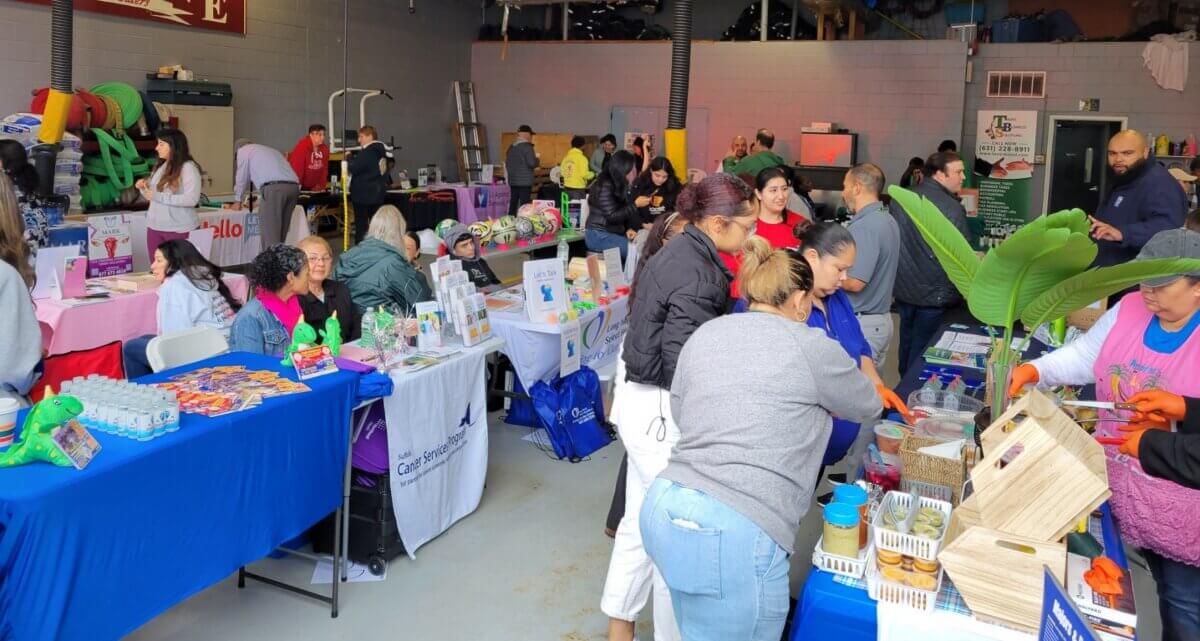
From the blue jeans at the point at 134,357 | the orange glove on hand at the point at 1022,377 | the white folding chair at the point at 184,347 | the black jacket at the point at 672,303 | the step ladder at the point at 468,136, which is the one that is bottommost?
the blue jeans at the point at 134,357

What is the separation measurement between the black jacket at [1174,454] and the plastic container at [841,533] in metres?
0.68

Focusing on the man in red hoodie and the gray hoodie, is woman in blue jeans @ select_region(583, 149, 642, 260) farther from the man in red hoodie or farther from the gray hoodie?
the gray hoodie

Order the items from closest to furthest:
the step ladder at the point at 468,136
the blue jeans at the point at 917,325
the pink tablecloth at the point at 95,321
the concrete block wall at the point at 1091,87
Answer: the pink tablecloth at the point at 95,321, the blue jeans at the point at 917,325, the concrete block wall at the point at 1091,87, the step ladder at the point at 468,136

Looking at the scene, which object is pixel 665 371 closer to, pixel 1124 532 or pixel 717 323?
pixel 717 323

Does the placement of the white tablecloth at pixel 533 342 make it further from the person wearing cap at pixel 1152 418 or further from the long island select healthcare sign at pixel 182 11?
the long island select healthcare sign at pixel 182 11

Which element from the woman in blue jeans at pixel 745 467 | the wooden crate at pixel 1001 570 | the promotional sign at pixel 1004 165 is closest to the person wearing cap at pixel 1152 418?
the wooden crate at pixel 1001 570

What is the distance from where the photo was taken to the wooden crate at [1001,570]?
1.90 m

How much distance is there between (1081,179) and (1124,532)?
11.2 metres

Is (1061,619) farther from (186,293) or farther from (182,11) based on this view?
(182,11)

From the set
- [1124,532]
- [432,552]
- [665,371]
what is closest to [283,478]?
[432,552]

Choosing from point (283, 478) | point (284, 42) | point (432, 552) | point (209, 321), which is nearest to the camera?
point (283, 478)

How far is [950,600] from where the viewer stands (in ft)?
6.70

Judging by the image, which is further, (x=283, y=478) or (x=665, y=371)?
(x=283, y=478)

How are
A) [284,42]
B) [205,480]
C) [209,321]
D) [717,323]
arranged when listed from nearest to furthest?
[717,323], [205,480], [209,321], [284,42]
